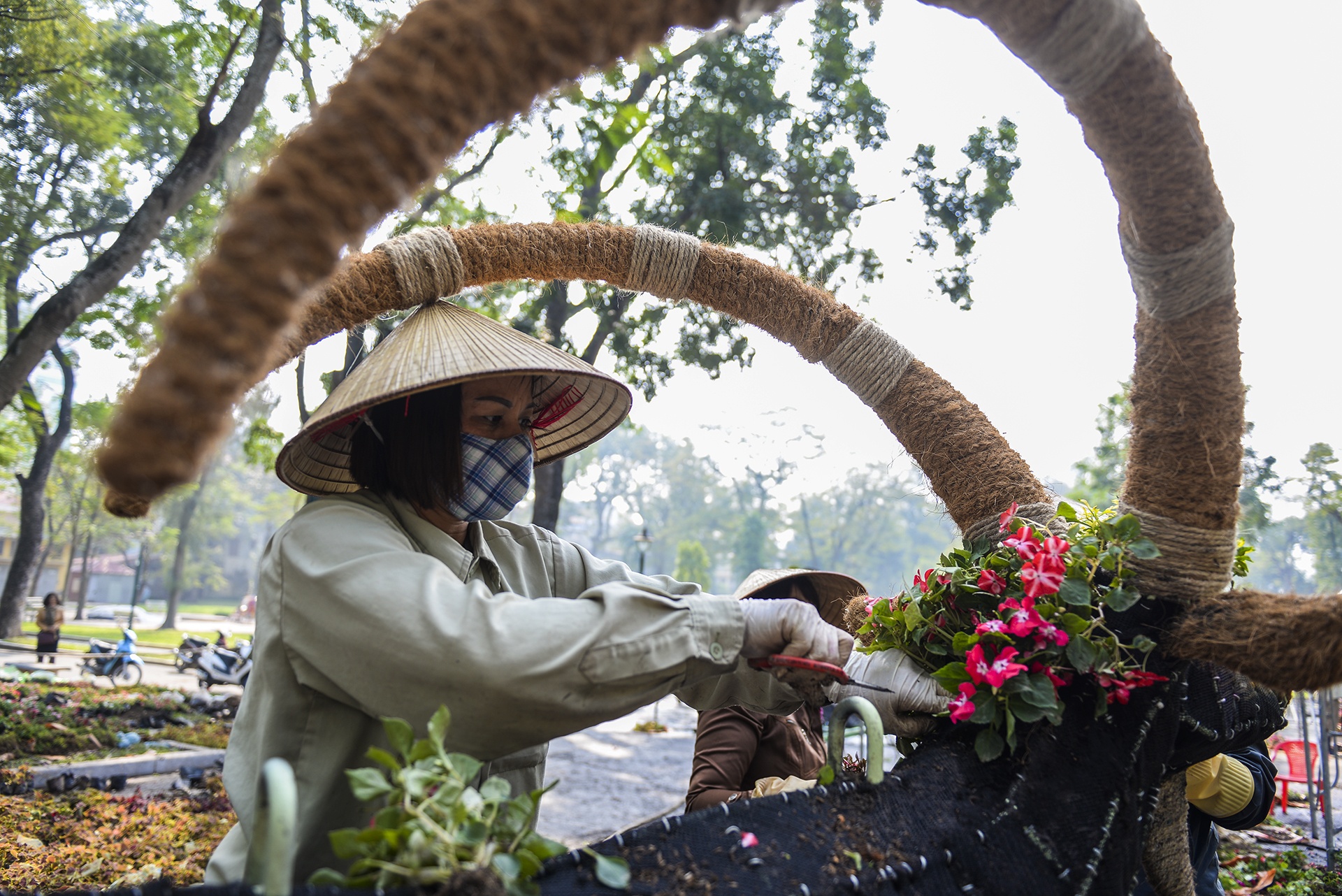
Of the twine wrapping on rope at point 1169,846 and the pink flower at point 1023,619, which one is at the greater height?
the pink flower at point 1023,619

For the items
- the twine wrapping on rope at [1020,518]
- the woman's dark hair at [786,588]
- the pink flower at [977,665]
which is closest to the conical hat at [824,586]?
the woman's dark hair at [786,588]

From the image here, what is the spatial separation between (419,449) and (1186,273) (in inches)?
67.0

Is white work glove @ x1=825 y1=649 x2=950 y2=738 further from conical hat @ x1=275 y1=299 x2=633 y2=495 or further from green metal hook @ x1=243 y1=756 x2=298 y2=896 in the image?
green metal hook @ x1=243 y1=756 x2=298 y2=896

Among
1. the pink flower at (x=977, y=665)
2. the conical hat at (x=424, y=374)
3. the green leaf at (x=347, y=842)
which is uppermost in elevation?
the conical hat at (x=424, y=374)

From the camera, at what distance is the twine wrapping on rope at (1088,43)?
4.47 ft

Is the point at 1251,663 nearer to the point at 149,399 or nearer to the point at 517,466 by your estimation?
the point at 517,466

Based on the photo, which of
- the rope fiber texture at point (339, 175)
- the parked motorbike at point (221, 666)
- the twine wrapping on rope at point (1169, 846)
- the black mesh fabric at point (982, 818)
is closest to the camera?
the rope fiber texture at point (339, 175)

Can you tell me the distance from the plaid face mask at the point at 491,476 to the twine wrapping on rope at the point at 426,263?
457mm

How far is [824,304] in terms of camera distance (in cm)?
247

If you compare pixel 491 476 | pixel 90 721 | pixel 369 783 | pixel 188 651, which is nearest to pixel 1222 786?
pixel 491 476

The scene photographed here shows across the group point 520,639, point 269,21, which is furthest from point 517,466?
point 269,21

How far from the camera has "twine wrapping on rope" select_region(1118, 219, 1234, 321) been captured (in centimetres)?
153

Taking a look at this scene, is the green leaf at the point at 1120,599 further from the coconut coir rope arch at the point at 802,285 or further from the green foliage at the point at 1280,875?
the green foliage at the point at 1280,875

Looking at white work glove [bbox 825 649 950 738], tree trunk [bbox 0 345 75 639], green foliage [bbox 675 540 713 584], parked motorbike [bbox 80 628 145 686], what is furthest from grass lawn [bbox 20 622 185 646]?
Result: white work glove [bbox 825 649 950 738]
